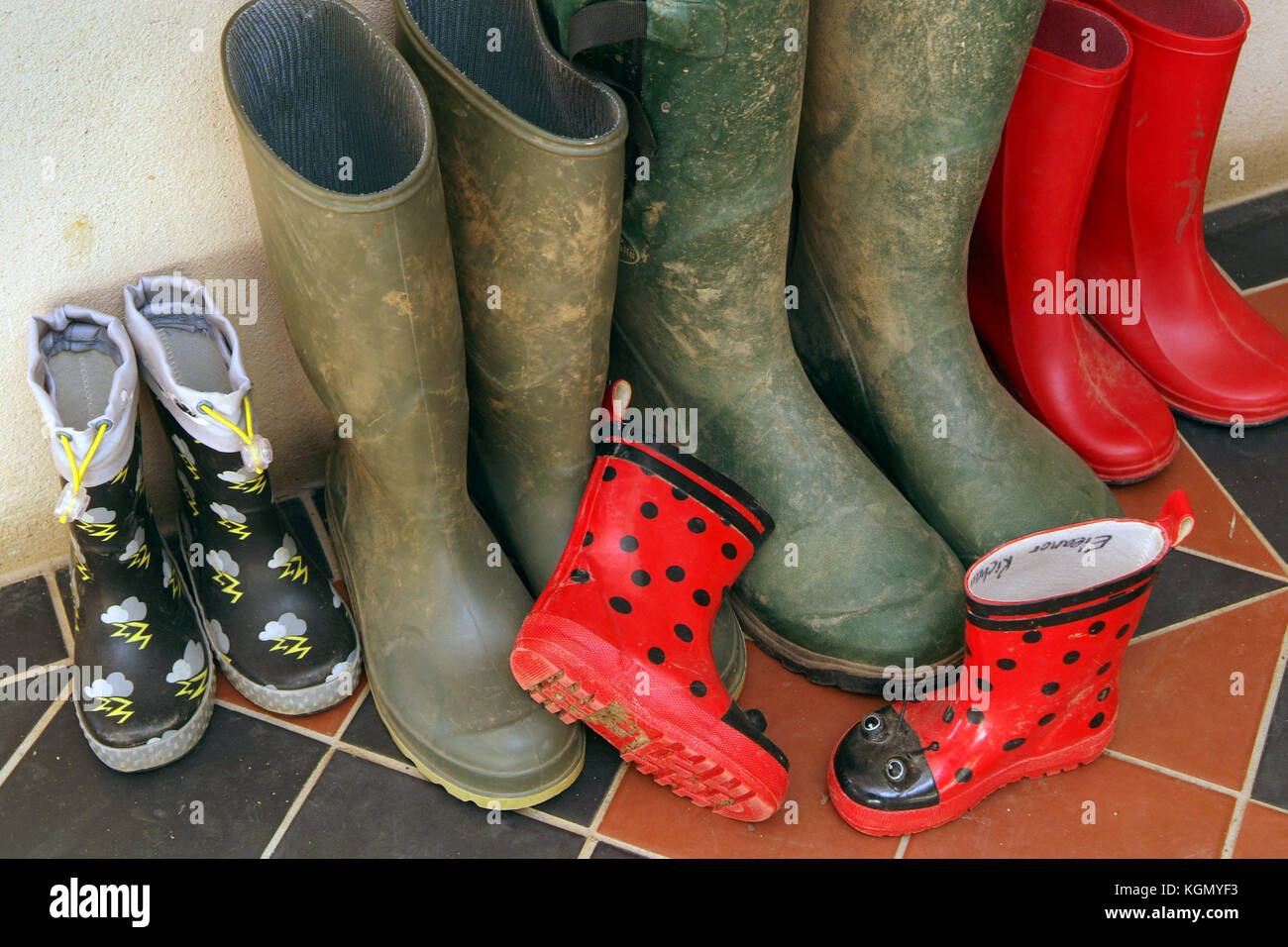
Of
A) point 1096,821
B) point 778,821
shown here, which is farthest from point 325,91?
point 1096,821

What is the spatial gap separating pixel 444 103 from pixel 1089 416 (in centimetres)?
93

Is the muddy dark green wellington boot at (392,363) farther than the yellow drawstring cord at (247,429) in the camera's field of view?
No

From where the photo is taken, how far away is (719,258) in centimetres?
125

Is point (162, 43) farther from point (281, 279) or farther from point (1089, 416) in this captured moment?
point (1089, 416)

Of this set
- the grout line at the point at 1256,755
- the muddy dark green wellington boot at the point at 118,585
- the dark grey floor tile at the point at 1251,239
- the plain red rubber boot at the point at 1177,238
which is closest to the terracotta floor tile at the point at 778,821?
the grout line at the point at 1256,755

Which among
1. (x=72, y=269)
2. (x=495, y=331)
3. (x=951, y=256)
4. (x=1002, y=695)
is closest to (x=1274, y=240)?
(x=951, y=256)

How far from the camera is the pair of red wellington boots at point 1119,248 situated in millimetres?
1443

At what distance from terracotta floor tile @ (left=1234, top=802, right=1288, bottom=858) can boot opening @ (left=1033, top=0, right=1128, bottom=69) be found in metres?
0.84

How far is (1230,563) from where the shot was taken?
4.93 feet

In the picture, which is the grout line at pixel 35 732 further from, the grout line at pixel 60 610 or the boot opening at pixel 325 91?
the boot opening at pixel 325 91

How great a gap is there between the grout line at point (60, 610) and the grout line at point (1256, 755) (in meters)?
1.22

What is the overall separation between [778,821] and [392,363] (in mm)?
588

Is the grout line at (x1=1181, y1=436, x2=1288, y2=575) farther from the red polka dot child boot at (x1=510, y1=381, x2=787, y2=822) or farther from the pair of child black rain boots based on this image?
the pair of child black rain boots

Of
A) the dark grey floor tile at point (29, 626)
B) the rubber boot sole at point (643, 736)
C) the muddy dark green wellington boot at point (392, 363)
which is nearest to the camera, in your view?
the muddy dark green wellington boot at point (392, 363)
